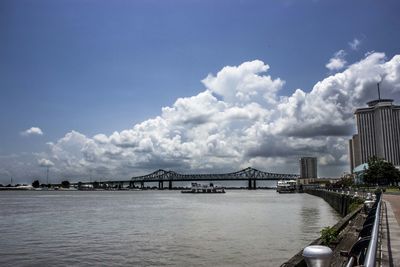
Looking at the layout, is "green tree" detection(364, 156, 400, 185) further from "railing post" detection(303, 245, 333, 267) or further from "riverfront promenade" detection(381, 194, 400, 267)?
"railing post" detection(303, 245, 333, 267)

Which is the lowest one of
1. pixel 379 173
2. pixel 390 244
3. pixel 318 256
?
pixel 390 244

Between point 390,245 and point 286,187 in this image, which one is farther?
point 286,187

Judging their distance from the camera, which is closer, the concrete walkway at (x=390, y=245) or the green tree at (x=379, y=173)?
the concrete walkway at (x=390, y=245)

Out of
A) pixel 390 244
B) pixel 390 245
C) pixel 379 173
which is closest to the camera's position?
pixel 390 245

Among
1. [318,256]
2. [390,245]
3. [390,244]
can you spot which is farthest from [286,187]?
[318,256]

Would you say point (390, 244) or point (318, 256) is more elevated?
point (318, 256)

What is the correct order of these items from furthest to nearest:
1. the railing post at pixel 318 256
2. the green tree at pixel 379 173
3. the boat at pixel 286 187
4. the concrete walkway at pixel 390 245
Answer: the boat at pixel 286 187
the green tree at pixel 379 173
the concrete walkway at pixel 390 245
the railing post at pixel 318 256

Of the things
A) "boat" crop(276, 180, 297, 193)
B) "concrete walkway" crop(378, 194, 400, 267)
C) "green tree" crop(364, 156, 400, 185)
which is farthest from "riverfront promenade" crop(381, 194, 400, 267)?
"boat" crop(276, 180, 297, 193)

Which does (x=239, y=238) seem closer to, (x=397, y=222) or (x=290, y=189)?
(x=397, y=222)

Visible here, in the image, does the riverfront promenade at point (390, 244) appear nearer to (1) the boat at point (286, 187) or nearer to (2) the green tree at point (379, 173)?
(2) the green tree at point (379, 173)

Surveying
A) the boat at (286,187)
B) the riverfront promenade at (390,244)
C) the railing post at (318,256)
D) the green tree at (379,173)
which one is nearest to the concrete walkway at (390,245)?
the riverfront promenade at (390,244)

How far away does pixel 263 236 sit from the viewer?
2745 centimetres

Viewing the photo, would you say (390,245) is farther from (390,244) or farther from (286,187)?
(286,187)

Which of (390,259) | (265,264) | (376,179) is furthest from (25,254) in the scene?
(376,179)
